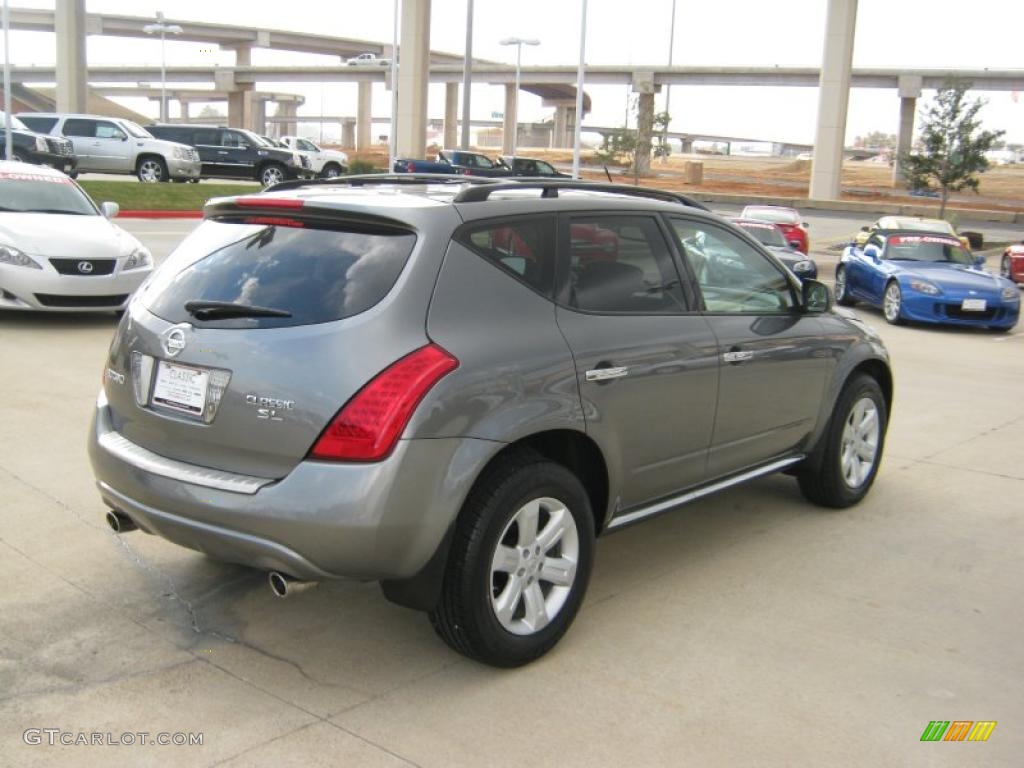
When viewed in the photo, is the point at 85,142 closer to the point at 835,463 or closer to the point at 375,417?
the point at 835,463

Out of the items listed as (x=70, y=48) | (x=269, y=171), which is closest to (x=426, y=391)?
(x=269, y=171)

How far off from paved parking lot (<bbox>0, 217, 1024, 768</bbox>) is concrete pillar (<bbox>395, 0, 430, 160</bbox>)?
49041mm

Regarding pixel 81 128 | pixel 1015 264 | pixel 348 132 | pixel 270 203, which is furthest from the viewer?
pixel 348 132

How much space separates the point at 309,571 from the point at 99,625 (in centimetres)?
117

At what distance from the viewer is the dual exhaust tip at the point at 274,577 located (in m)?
3.65

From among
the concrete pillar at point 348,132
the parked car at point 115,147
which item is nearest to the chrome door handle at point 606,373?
the parked car at point 115,147

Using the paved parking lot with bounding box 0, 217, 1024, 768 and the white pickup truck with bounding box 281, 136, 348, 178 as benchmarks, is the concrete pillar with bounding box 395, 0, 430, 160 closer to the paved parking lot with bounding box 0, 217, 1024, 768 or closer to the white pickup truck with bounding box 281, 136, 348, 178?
the white pickup truck with bounding box 281, 136, 348, 178

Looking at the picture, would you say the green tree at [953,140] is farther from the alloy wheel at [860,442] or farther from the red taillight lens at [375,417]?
the red taillight lens at [375,417]

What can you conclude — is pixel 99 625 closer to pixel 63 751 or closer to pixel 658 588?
pixel 63 751

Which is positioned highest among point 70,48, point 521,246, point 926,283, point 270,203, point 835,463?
point 70,48

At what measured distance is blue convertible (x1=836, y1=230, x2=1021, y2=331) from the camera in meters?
14.7

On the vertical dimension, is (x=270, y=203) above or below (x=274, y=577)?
above

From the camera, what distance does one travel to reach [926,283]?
1493 cm

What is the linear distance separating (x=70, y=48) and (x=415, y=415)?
2002 inches
